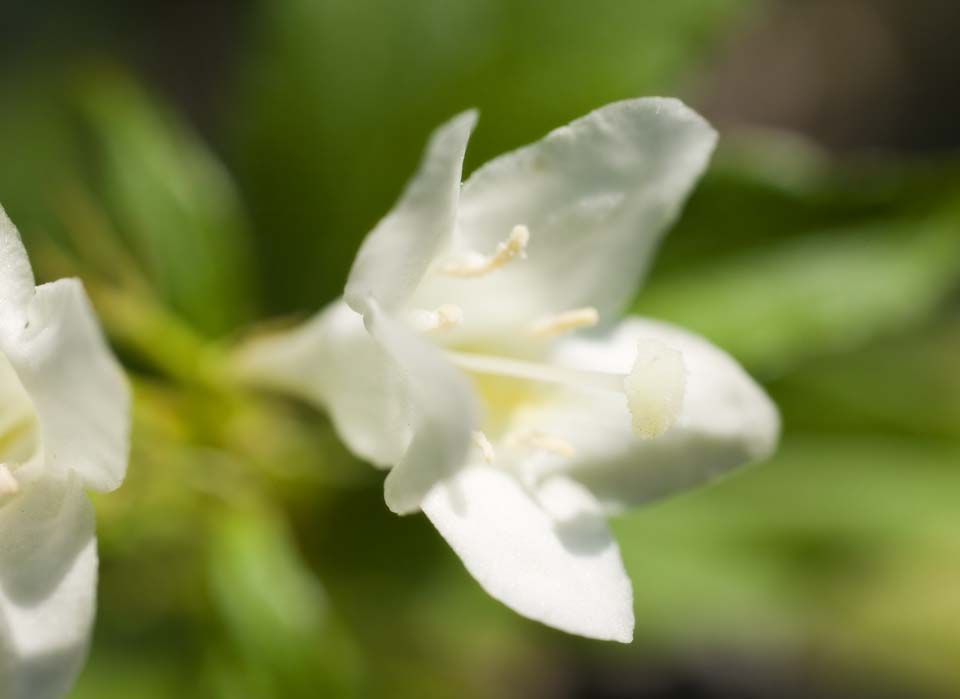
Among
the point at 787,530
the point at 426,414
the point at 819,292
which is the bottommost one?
the point at 787,530

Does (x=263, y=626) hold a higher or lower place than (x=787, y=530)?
Result: higher

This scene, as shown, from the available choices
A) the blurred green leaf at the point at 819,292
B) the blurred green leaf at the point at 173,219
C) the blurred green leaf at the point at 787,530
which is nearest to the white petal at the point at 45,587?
the blurred green leaf at the point at 173,219

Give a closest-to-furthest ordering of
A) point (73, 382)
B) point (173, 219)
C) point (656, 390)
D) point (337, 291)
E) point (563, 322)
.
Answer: point (73, 382) < point (656, 390) < point (563, 322) < point (173, 219) < point (337, 291)

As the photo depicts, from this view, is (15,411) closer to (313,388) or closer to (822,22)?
(313,388)

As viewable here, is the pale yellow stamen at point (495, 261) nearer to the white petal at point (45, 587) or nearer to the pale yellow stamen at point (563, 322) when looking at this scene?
the pale yellow stamen at point (563, 322)

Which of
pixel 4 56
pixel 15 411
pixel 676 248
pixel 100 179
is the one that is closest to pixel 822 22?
pixel 676 248

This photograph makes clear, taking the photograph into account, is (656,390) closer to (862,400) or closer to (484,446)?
(484,446)

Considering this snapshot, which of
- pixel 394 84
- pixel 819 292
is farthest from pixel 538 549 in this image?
pixel 394 84
